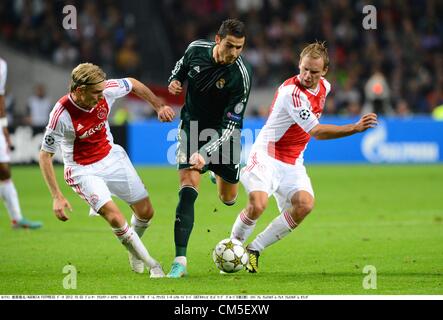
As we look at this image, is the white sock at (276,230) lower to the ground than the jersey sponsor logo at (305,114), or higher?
lower

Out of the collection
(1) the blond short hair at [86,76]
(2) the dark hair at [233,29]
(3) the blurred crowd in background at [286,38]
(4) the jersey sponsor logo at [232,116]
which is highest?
(3) the blurred crowd in background at [286,38]

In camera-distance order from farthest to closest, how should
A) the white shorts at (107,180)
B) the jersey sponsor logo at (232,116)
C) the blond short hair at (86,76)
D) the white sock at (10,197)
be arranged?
the white sock at (10,197) < the jersey sponsor logo at (232,116) < the white shorts at (107,180) < the blond short hair at (86,76)

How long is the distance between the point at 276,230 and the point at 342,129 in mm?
1230

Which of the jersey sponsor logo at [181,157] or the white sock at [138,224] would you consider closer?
the jersey sponsor logo at [181,157]

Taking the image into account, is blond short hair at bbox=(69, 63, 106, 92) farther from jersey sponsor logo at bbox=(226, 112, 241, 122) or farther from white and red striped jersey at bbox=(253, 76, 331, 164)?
white and red striped jersey at bbox=(253, 76, 331, 164)

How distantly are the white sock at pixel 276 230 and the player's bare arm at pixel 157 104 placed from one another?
56.7 inches

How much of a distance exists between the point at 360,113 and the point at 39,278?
619 inches

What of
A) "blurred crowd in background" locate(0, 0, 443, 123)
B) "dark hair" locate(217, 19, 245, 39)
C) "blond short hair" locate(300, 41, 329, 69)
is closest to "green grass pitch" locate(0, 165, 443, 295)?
"blond short hair" locate(300, 41, 329, 69)

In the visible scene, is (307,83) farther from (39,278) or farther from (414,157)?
(414,157)

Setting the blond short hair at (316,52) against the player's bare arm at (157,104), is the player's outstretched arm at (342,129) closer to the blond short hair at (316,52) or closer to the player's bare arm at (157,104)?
the blond short hair at (316,52)

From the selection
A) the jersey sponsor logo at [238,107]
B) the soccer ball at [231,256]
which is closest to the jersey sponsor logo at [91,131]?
the jersey sponsor logo at [238,107]

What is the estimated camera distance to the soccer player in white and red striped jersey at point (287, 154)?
27.2 ft

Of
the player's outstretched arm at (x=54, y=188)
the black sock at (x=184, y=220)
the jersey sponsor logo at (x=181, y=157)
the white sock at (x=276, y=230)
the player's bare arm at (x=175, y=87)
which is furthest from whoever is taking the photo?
the white sock at (x=276, y=230)

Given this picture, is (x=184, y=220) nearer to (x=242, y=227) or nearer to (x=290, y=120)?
(x=242, y=227)
